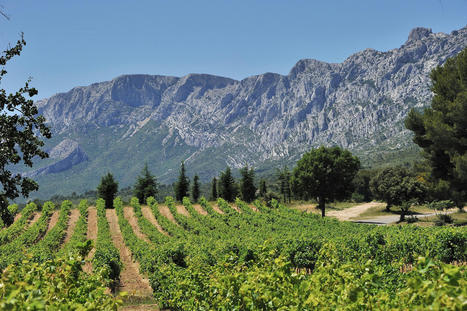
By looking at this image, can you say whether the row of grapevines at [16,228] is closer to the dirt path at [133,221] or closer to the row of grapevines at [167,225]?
the dirt path at [133,221]

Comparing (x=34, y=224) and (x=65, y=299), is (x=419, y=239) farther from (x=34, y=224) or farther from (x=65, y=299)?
(x=34, y=224)

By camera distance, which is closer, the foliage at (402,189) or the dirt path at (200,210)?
the foliage at (402,189)

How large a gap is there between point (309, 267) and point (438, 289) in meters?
17.1

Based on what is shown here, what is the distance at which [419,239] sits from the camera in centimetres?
1633

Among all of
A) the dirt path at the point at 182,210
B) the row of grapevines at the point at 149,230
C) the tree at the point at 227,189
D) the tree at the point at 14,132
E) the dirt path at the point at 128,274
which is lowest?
the dirt path at the point at 128,274

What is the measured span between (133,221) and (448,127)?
3213 cm

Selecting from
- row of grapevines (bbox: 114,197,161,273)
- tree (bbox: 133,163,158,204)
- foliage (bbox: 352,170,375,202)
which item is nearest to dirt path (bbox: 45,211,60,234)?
row of grapevines (bbox: 114,197,161,273)

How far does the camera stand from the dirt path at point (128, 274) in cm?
1808

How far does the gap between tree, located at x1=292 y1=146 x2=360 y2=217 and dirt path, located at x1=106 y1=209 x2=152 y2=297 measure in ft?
77.8

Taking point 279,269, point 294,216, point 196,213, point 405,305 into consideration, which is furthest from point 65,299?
point 196,213

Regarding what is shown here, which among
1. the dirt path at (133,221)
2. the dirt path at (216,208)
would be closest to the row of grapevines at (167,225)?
the dirt path at (133,221)

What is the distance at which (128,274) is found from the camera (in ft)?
71.6

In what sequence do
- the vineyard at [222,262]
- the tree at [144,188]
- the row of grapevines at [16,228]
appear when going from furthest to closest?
1. the tree at [144,188]
2. the row of grapevines at [16,228]
3. the vineyard at [222,262]

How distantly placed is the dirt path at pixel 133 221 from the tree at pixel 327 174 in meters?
21.4
